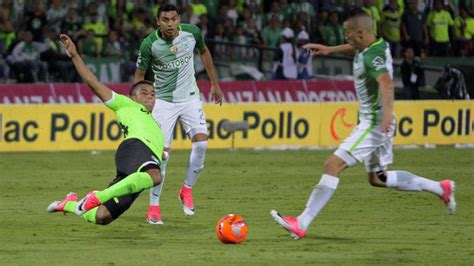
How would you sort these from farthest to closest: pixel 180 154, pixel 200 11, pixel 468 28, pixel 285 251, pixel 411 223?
pixel 468 28, pixel 200 11, pixel 180 154, pixel 411 223, pixel 285 251

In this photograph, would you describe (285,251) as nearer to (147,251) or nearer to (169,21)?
(147,251)

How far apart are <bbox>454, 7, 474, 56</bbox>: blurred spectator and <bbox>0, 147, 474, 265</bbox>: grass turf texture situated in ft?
30.0

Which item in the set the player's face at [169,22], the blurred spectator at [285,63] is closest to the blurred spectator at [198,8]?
the blurred spectator at [285,63]

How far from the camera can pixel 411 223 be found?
43.2ft

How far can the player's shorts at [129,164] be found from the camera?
11.6 metres

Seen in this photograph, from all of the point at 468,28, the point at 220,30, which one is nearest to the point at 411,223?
the point at 220,30

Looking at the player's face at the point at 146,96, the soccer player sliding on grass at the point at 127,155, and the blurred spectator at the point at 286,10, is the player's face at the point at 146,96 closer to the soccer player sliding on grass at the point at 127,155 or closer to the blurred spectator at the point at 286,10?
the soccer player sliding on grass at the point at 127,155

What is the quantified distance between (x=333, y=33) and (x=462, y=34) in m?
3.56

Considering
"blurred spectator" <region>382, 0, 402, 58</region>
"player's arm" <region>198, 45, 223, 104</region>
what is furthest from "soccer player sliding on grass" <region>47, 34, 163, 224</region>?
"blurred spectator" <region>382, 0, 402, 58</region>

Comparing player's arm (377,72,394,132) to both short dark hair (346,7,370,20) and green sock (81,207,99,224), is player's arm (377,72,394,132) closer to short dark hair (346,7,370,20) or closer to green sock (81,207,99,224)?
short dark hair (346,7,370,20)

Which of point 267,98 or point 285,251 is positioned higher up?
point 285,251

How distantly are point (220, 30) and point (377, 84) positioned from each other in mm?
16864

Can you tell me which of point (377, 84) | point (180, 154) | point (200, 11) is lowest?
point (180, 154)

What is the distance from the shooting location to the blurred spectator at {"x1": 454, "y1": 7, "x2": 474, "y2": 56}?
3038 cm
